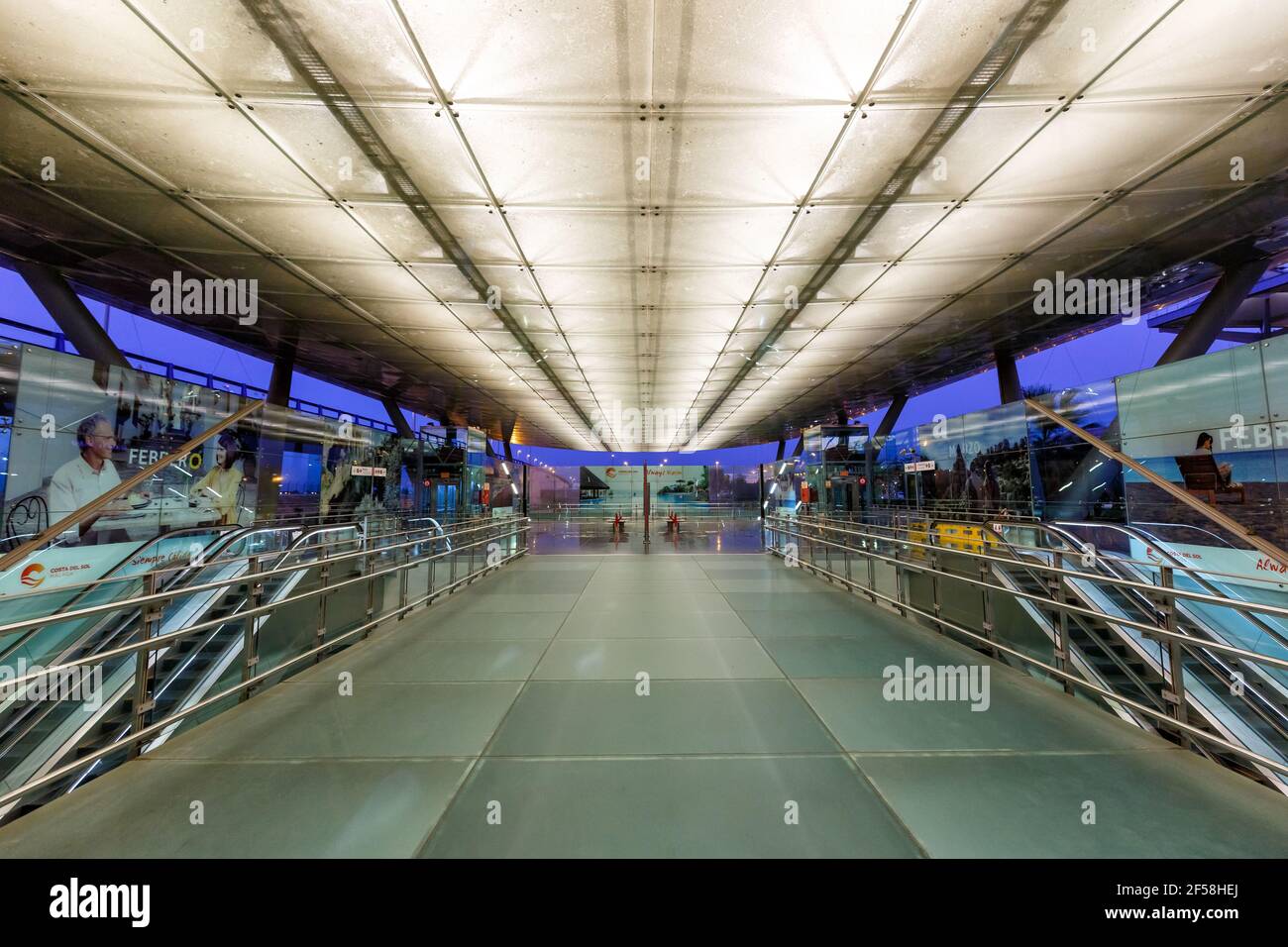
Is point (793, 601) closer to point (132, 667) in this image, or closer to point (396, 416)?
point (132, 667)

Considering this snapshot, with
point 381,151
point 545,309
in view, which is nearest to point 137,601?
point 381,151

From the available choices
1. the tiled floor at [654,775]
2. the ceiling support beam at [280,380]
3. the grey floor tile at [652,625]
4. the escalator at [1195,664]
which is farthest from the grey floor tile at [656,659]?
the ceiling support beam at [280,380]

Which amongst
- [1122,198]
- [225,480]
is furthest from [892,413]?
[225,480]

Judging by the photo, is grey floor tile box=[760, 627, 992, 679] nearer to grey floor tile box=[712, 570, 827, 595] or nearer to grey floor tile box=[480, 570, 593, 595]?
grey floor tile box=[712, 570, 827, 595]

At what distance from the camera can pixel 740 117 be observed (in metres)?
4.50

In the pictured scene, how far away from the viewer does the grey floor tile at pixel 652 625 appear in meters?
4.97

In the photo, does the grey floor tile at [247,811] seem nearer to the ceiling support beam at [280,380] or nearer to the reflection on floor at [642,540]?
the reflection on floor at [642,540]

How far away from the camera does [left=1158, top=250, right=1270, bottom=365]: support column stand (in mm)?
8469

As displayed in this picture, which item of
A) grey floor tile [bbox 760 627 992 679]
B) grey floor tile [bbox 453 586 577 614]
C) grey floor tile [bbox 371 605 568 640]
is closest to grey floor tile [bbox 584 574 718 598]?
grey floor tile [bbox 453 586 577 614]

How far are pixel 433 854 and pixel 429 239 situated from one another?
24.0ft

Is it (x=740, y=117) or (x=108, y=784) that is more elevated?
(x=740, y=117)

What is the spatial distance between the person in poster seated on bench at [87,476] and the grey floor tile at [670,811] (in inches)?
398

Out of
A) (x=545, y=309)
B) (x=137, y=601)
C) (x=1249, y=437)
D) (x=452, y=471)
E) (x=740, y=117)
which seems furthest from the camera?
(x=452, y=471)
